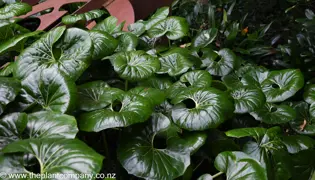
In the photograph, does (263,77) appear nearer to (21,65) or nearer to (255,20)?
(21,65)

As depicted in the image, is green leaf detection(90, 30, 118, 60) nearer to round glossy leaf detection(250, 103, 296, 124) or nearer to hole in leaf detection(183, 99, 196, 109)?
hole in leaf detection(183, 99, 196, 109)

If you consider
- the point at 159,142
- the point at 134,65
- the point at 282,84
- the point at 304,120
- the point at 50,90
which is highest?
the point at 50,90

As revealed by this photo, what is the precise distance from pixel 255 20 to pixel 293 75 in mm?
1331

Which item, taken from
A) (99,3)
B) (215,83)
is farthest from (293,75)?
(99,3)

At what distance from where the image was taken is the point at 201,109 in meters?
0.98

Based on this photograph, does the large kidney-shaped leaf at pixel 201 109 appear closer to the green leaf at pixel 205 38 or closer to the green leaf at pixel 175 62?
the green leaf at pixel 175 62

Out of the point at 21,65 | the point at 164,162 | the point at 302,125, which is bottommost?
the point at 302,125

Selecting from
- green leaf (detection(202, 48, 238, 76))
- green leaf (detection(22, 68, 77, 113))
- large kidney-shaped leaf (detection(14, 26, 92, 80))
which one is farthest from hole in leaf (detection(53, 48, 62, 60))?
green leaf (detection(202, 48, 238, 76))

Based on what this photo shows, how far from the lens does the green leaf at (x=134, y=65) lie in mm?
1163

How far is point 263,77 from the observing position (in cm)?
145

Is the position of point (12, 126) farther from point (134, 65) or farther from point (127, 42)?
point (127, 42)

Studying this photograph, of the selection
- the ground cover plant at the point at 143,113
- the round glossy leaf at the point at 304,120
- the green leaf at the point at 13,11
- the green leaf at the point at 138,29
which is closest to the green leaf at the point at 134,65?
the ground cover plant at the point at 143,113

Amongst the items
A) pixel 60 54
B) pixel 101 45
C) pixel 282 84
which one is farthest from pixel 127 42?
pixel 282 84

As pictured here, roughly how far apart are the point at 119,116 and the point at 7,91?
0.33m
